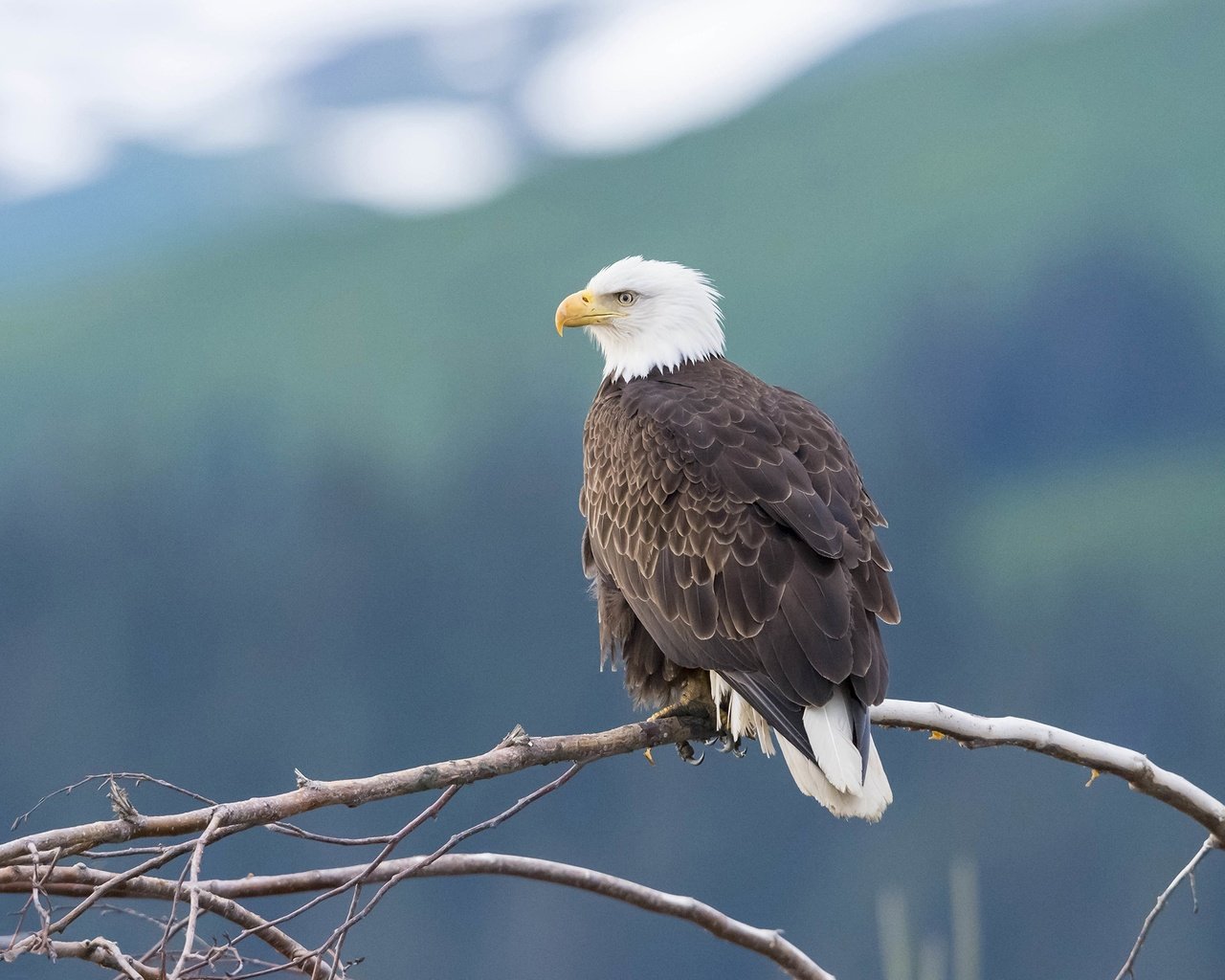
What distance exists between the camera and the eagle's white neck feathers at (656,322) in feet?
12.8

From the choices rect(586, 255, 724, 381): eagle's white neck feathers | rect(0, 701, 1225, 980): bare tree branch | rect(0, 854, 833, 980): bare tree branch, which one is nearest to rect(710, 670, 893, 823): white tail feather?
rect(0, 701, 1225, 980): bare tree branch

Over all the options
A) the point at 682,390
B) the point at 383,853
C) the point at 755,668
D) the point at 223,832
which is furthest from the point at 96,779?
the point at 682,390

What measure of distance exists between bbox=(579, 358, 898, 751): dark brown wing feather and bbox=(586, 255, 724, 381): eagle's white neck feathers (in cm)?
30

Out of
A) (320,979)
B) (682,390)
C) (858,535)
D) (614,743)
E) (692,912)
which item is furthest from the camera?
(682,390)

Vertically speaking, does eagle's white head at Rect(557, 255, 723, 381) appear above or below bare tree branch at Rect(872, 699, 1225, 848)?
above

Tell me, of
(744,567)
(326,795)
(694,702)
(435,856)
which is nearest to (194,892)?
(326,795)

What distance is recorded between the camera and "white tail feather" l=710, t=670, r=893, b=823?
2.62 meters

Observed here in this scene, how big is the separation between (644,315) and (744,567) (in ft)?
3.99

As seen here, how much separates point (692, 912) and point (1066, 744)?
2.74 feet

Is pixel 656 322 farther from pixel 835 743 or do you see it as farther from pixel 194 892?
pixel 194 892

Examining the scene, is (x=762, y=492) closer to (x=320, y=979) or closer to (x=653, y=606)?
(x=653, y=606)

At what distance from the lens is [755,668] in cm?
285

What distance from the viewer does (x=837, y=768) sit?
2.62m

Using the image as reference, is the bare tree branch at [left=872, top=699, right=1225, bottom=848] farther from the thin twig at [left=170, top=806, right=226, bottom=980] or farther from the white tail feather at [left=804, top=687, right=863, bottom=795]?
the thin twig at [left=170, top=806, right=226, bottom=980]
